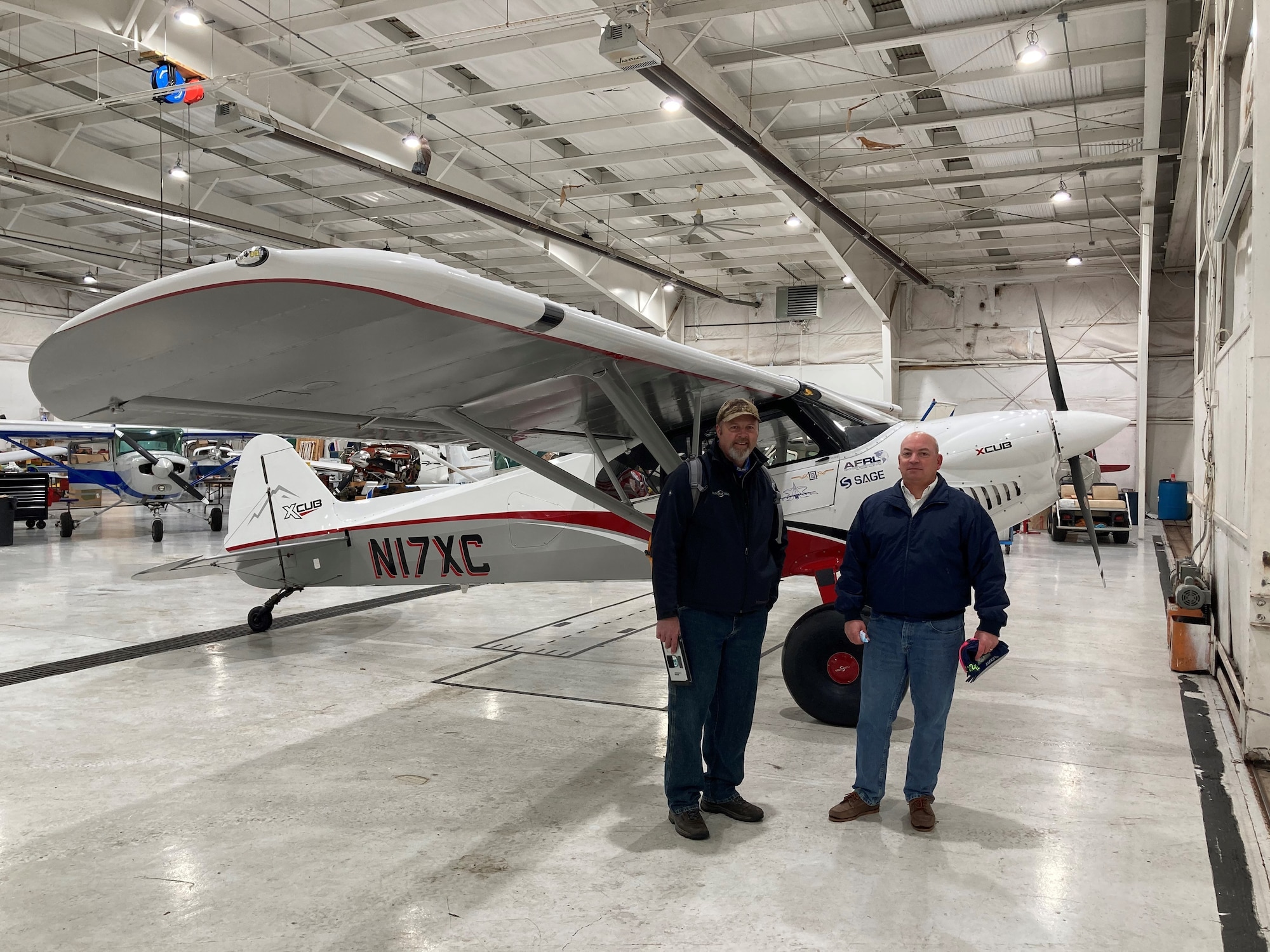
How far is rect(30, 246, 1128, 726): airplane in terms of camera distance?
3.19 metres

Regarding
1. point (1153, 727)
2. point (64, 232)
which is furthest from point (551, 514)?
point (64, 232)

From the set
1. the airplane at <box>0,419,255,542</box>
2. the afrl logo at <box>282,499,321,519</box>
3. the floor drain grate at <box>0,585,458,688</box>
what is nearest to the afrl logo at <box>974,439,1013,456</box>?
the afrl logo at <box>282,499,321,519</box>

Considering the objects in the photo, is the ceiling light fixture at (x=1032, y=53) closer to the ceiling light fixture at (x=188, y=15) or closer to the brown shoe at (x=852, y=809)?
the ceiling light fixture at (x=188, y=15)

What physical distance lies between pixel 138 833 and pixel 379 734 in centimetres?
147

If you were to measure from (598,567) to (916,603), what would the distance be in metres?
3.51

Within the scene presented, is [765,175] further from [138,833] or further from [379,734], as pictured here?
[138,833]

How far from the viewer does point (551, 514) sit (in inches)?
262

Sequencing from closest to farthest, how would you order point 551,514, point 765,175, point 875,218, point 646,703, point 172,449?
point 646,703
point 551,514
point 765,175
point 875,218
point 172,449

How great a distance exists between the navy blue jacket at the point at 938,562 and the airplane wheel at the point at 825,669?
4.86ft

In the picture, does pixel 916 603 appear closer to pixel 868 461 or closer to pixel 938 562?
pixel 938 562

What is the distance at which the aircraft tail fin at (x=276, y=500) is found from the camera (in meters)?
7.53

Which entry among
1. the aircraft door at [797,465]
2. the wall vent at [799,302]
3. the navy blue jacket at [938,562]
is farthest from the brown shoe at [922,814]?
the wall vent at [799,302]

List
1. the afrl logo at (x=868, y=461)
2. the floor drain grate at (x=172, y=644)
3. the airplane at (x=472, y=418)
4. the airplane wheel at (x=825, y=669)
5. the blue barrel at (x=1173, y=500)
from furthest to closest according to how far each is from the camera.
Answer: the blue barrel at (x=1173, y=500) < the floor drain grate at (x=172, y=644) < the afrl logo at (x=868, y=461) < the airplane wheel at (x=825, y=669) < the airplane at (x=472, y=418)

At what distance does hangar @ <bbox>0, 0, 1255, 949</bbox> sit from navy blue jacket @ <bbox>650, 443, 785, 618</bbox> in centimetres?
2
